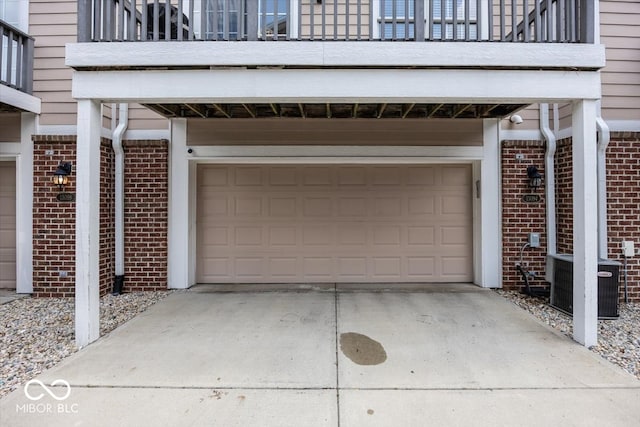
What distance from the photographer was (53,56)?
5320 mm

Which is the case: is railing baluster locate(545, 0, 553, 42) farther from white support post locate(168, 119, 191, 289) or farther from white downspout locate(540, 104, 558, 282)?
white support post locate(168, 119, 191, 289)

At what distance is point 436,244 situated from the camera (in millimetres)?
5910

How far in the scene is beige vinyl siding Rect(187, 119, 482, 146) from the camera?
5.56 meters

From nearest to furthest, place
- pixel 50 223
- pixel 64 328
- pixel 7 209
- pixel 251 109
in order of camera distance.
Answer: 1. pixel 64 328
2. pixel 251 109
3. pixel 50 223
4. pixel 7 209

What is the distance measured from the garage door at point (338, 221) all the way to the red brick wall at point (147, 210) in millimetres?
622

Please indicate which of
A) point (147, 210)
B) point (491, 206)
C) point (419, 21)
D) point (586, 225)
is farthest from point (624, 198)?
point (147, 210)

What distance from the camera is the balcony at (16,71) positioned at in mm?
4863

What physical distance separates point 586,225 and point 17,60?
7.55 metres

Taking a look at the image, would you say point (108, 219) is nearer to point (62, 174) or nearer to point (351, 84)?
point (62, 174)

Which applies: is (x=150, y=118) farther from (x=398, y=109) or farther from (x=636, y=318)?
(x=636, y=318)

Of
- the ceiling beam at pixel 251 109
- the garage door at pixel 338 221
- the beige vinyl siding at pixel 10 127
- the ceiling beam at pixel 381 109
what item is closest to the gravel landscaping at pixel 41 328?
the garage door at pixel 338 221

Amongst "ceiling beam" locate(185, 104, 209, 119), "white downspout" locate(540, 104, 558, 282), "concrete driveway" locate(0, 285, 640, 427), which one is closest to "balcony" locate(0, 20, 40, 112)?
"ceiling beam" locate(185, 104, 209, 119)

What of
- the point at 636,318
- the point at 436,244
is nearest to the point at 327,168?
the point at 436,244

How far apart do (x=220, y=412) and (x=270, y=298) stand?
262 centimetres
